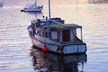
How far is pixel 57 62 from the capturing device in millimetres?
46000

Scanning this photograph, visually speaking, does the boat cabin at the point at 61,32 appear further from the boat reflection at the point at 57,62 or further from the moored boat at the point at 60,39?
the boat reflection at the point at 57,62

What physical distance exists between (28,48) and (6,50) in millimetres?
2792

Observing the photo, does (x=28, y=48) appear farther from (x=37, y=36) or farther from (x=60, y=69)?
(x=60, y=69)

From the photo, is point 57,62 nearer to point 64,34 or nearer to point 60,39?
point 60,39

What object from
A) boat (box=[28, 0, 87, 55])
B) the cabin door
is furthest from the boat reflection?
the cabin door

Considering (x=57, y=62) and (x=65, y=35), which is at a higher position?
(x=65, y=35)

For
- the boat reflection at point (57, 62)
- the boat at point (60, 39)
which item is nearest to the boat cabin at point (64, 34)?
the boat at point (60, 39)

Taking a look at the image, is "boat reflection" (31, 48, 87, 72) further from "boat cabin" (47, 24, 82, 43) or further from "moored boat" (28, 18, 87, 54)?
"boat cabin" (47, 24, 82, 43)

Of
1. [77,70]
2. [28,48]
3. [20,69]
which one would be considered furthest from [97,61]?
[28,48]

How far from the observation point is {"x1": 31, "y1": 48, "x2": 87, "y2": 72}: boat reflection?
4212cm

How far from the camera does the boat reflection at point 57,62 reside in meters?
42.1

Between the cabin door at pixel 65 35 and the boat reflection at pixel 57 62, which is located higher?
the cabin door at pixel 65 35

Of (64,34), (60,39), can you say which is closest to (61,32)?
(64,34)

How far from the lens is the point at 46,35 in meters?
52.0
